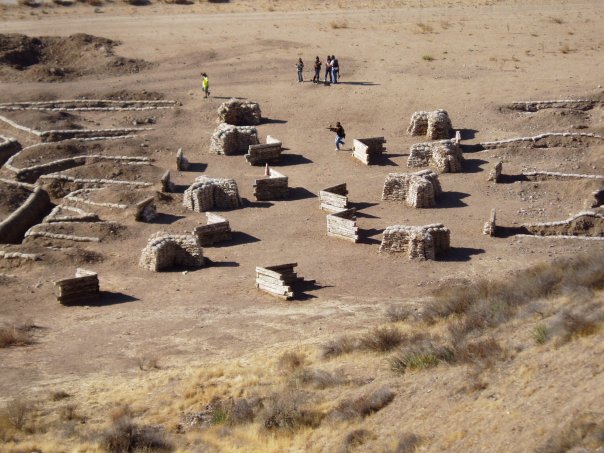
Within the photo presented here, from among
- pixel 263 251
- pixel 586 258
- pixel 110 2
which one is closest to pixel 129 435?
pixel 586 258

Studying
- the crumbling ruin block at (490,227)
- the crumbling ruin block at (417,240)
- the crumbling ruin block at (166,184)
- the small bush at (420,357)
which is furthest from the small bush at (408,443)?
the crumbling ruin block at (166,184)

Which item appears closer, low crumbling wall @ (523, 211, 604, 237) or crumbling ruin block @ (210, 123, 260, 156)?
low crumbling wall @ (523, 211, 604, 237)

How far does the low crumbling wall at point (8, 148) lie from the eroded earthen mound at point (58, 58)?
8019 millimetres

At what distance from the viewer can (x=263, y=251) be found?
101 feet

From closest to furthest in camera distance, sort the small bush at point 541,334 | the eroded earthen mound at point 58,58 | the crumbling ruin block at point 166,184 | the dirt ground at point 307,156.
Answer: the small bush at point 541,334
the dirt ground at point 307,156
the crumbling ruin block at point 166,184
the eroded earthen mound at point 58,58

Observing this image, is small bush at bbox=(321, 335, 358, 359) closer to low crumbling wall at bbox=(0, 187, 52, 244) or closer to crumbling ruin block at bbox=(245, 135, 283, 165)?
low crumbling wall at bbox=(0, 187, 52, 244)

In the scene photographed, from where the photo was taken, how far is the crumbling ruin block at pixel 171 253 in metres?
29.6

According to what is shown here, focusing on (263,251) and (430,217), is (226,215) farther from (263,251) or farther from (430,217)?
(430,217)

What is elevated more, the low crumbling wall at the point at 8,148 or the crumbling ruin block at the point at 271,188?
the crumbling ruin block at the point at 271,188

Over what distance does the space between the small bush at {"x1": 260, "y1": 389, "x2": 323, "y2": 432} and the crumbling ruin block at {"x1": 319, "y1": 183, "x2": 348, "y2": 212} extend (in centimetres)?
1452

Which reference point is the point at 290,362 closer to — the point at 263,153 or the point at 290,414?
the point at 290,414

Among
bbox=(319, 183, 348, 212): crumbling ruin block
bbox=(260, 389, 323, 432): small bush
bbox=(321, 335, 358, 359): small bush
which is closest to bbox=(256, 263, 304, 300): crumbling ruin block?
bbox=(321, 335, 358, 359): small bush

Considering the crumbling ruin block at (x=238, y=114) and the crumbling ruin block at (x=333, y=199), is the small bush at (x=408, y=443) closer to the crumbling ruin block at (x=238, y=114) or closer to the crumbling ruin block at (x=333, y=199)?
the crumbling ruin block at (x=333, y=199)

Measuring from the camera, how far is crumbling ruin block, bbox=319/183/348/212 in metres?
33.3
